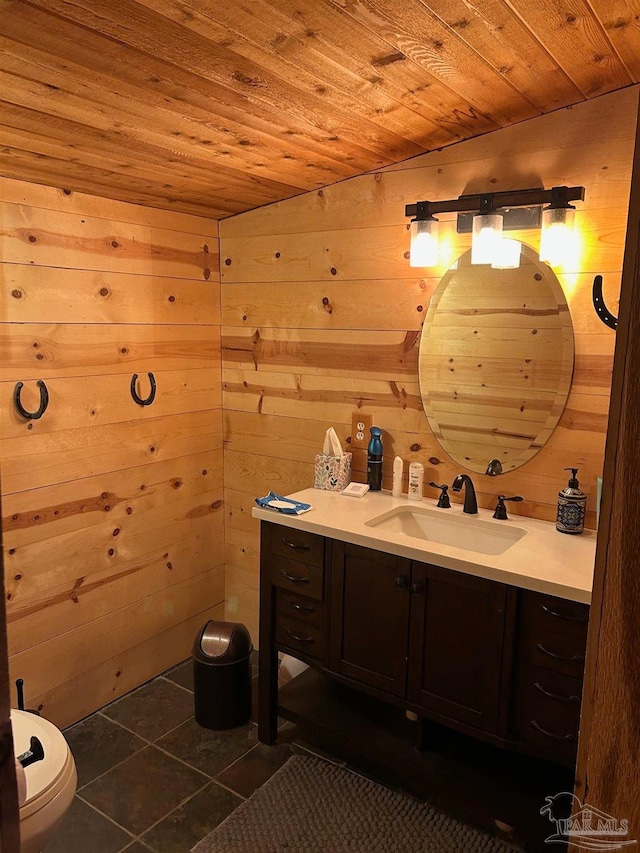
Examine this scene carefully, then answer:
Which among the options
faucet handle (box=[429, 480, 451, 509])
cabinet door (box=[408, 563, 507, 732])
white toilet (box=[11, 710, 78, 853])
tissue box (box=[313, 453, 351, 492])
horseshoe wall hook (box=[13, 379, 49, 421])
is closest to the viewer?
white toilet (box=[11, 710, 78, 853])

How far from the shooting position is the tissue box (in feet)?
8.94

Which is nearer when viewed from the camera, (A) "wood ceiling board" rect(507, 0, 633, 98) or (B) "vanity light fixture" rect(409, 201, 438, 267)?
(A) "wood ceiling board" rect(507, 0, 633, 98)

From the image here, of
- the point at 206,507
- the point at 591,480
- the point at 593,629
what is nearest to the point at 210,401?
the point at 206,507

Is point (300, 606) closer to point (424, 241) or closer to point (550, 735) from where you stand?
point (550, 735)

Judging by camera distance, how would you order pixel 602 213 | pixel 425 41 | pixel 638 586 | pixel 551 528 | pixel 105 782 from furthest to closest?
pixel 105 782
pixel 551 528
pixel 602 213
pixel 425 41
pixel 638 586

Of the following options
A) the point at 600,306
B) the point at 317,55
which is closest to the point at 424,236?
the point at 600,306

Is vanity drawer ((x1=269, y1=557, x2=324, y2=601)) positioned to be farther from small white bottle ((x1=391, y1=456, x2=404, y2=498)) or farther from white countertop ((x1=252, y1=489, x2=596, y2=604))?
small white bottle ((x1=391, y1=456, x2=404, y2=498))

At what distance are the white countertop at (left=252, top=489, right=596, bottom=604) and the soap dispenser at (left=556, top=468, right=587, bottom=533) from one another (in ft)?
0.09

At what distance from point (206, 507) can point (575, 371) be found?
185 cm

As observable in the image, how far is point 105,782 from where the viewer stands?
2.40m

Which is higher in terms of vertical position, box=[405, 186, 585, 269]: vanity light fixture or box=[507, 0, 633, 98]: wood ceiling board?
box=[507, 0, 633, 98]: wood ceiling board

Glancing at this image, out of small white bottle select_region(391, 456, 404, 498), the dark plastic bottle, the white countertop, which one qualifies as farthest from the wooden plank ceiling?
the white countertop

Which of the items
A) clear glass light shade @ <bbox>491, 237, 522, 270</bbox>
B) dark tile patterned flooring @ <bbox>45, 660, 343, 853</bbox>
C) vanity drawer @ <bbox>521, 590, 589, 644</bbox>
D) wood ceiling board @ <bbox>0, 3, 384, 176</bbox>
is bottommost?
dark tile patterned flooring @ <bbox>45, 660, 343, 853</bbox>

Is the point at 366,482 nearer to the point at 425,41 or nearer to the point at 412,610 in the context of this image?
the point at 412,610
